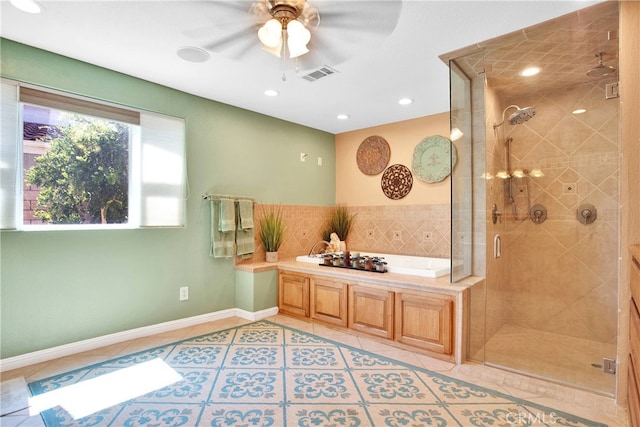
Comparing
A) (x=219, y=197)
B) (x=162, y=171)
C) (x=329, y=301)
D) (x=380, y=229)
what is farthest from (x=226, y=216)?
(x=380, y=229)

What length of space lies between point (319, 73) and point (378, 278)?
Result: 1873 mm

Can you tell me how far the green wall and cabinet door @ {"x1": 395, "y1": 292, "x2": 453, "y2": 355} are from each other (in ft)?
6.28

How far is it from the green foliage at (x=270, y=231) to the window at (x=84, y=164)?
101 centimetres

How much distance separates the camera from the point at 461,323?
254cm

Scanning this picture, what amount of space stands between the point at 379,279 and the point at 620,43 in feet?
7.45

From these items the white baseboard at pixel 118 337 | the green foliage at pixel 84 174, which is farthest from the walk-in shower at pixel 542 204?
the green foliage at pixel 84 174

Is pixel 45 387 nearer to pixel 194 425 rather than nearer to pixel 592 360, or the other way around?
pixel 194 425

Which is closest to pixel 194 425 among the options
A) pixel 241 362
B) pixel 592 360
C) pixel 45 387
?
pixel 241 362

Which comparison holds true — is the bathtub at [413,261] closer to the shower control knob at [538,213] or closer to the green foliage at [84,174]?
the shower control knob at [538,213]

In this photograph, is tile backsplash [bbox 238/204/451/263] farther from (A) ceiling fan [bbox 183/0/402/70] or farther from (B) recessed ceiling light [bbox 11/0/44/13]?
(B) recessed ceiling light [bbox 11/0/44/13]

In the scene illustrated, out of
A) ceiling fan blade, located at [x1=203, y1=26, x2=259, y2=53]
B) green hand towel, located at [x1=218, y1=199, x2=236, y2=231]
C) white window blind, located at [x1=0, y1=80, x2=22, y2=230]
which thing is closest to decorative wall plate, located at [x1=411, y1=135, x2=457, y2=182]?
green hand towel, located at [x1=218, y1=199, x2=236, y2=231]

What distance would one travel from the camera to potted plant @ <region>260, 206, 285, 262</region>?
3.97m

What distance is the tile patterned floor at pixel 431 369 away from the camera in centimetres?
188

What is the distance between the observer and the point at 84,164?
2805mm
